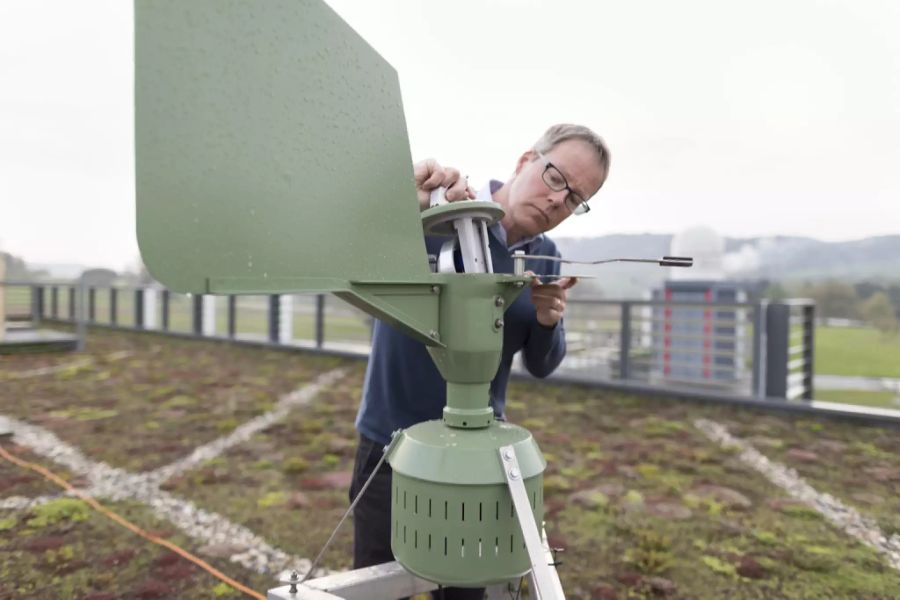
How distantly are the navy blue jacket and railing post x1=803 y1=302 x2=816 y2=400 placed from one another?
5.08 metres

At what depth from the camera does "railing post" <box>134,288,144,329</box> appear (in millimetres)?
12352

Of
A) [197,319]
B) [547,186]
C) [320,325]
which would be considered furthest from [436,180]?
[197,319]

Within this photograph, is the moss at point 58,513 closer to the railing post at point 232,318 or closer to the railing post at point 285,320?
the railing post at point 285,320

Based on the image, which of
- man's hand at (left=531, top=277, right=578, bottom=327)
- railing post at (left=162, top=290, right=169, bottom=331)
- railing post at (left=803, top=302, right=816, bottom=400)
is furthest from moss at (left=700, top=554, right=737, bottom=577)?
railing post at (left=162, top=290, right=169, bottom=331)

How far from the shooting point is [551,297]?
137cm

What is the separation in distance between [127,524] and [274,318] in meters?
6.65

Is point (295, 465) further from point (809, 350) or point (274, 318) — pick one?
point (274, 318)

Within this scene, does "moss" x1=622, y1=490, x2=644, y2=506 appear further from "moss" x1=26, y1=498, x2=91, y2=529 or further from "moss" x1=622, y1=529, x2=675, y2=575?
"moss" x1=26, y1=498, x2=91, y2=529

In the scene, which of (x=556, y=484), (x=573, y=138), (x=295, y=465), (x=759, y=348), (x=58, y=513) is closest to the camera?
(x=573, y=138)

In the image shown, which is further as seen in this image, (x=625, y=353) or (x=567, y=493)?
(x=625, y=353)

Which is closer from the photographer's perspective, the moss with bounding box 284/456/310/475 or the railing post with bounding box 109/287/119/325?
the moss with bounding box 284/456/310/475

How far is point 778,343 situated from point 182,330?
992 cm

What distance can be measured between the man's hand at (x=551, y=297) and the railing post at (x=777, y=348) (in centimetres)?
494

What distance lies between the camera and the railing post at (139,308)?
12352 millimetres
